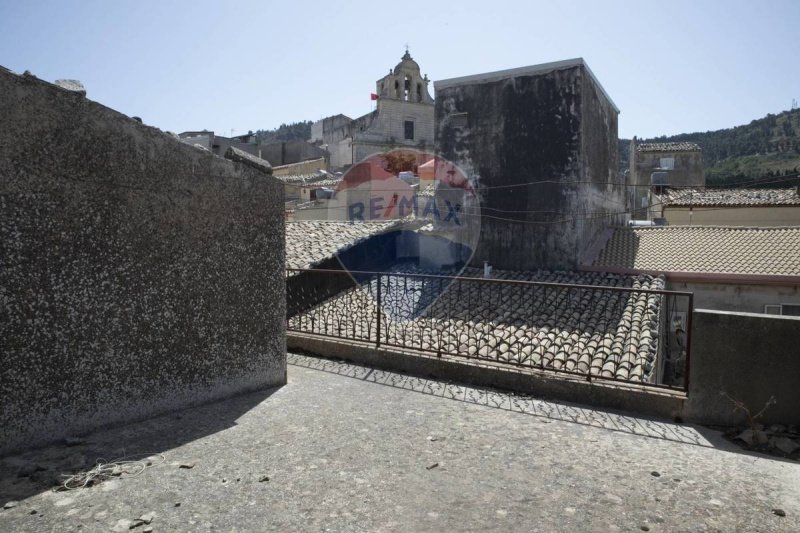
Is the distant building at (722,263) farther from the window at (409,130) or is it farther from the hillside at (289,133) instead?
the hillside at (289,133)

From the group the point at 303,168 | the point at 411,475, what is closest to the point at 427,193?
the point at 411,475

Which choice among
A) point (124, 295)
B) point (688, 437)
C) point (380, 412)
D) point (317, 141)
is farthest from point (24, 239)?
point (317, 141)

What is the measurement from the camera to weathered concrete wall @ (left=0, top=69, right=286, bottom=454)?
330cm

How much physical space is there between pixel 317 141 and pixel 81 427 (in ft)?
162

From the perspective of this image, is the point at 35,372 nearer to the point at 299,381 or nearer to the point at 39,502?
the point at 39,502

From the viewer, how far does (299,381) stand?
5.65m

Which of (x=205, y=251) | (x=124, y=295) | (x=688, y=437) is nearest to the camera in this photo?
(x=124, y=295)

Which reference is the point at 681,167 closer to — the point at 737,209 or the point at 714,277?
the point at 737,209

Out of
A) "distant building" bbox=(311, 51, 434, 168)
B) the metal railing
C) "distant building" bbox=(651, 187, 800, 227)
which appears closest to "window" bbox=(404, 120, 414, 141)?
"distant building" bbox=(311, 51, 434, 168)

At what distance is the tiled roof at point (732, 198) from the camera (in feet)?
63.7

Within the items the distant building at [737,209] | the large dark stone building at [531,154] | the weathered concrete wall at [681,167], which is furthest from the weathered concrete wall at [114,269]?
the weathered concrete wall at [681,167]

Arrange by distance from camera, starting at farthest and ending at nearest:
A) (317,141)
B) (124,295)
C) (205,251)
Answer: (317,141) → (205,251) → (124,295)

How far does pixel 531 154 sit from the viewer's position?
12.6 m

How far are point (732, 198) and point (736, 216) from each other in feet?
4.05
